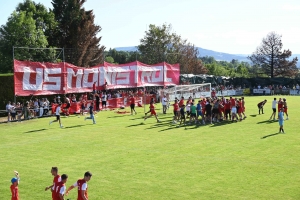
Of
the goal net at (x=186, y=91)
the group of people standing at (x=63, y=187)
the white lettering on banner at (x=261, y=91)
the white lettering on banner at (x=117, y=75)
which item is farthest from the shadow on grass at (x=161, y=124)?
the white lettering on banner at (x=261, y=91)

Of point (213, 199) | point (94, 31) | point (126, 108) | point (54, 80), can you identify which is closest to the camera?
point (213, 199)

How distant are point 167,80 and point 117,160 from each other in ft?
76.3

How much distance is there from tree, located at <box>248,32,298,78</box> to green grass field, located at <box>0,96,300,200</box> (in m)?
58.4

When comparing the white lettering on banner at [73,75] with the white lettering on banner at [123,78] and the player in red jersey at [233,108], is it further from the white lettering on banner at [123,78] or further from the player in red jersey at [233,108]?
the player in red jersey at [233,108]

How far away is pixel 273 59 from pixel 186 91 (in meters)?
46.5

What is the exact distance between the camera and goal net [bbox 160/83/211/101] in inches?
1473

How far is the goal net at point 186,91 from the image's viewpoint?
37419 millimetres

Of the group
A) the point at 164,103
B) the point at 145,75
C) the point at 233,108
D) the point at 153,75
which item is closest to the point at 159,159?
the point at 233,108

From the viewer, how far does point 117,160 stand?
54.3 ft

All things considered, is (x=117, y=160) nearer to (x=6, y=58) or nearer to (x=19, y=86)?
(x=19, y=86)

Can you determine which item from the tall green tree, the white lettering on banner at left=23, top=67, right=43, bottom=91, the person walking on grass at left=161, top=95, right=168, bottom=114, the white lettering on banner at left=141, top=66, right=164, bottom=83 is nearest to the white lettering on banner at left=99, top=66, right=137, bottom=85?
the white lettering on banner at left=141, top=66, right=164, bottom=83

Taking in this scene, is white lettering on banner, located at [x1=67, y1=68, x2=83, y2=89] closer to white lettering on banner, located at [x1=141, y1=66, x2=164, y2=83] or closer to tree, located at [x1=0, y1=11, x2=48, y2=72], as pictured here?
white lettering on banner, located at [x1=141, y1=66, x2=164, y2=83]

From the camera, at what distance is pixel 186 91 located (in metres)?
42.5

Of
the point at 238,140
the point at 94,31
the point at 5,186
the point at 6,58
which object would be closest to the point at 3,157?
the point at 5,186
